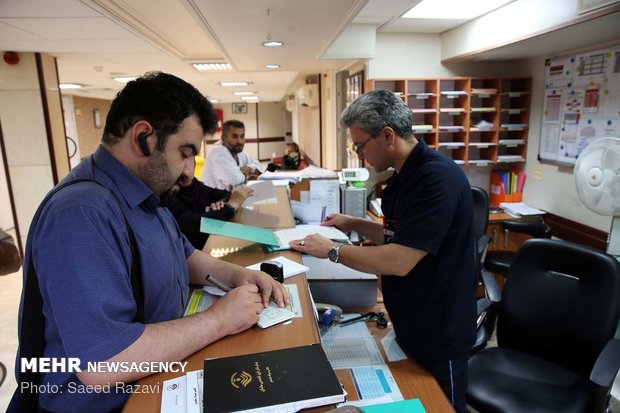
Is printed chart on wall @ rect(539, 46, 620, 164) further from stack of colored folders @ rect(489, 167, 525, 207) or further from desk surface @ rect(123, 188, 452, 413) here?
desk surface @ rect(123, 188, 452, 413)

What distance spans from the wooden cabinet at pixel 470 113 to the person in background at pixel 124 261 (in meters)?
2.98

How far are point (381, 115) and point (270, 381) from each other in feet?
3.09

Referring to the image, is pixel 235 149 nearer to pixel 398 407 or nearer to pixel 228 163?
pixel 228 163

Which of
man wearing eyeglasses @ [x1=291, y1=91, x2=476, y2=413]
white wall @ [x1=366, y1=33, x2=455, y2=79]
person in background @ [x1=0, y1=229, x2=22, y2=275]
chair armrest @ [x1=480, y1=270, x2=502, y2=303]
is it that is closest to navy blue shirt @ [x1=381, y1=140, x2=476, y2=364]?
man wearing eyeglasses @ [x1=291, y1=91, x2=476, y2=413]

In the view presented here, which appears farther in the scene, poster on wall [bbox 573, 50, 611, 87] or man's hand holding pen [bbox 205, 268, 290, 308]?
poster on wall [bbox 573, 50, 611, 87]

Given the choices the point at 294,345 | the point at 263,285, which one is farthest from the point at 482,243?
the point at 294,345

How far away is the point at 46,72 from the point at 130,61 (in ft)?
2.85

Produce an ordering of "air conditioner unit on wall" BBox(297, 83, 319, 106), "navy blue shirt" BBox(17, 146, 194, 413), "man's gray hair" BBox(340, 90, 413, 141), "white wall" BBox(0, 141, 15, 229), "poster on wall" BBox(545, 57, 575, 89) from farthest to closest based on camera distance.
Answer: "air conditioner unit on wall" BBox(297, 83, 319, 106) < "white wall" BBox(0, 141, 15, 229) < "poster on wall" BBox(545, 57, 575, 89) < "man's gray hair" BBox(340, 90, 413, 141) < "navy blue shirt" BBox(17, 146, 194, 413)

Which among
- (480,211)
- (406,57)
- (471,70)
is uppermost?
(406,57)

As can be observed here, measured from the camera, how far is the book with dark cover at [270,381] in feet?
2.43

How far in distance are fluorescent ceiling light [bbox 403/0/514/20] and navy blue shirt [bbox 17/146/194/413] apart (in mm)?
2906

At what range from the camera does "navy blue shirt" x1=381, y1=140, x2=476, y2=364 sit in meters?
1.24

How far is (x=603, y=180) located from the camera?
6.90 ft

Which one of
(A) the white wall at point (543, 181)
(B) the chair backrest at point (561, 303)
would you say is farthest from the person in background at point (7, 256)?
(A) the white wall at point (543, 181)
